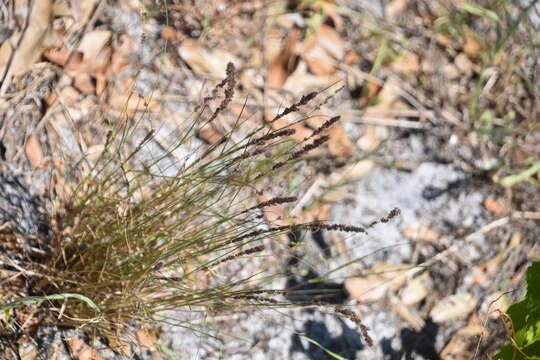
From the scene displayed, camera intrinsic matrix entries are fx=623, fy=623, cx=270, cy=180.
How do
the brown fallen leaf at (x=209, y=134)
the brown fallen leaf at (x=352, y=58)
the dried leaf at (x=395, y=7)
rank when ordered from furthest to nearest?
the dried leaf at (x=395, y=7), the brown fallen leaf at (x=352, y=58), the brown fallen leaf at (x=209, y=134)

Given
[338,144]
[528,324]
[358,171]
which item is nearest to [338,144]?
[338,144]

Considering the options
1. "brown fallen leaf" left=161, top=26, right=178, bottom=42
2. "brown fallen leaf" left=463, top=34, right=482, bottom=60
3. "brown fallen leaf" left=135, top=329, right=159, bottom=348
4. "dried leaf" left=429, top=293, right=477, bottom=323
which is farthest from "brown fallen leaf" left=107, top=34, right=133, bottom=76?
"brown fallen leaf" left=463, top=34, right=482, bottom=60

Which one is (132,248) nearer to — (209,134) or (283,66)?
(209,134)

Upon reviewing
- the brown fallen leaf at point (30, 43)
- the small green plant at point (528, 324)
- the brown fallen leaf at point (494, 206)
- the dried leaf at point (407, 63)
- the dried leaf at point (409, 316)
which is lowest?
the dried leaf at point (409, 316)

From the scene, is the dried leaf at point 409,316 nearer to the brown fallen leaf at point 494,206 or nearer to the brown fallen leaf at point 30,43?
the brown fallen leaf at point 494,206

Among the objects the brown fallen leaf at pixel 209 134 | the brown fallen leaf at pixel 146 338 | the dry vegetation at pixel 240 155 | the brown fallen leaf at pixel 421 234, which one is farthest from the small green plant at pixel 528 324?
the brown fallen leaf at pixel 209 134

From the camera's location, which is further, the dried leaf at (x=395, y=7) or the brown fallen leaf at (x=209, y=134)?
the dried leaf at (x=395, y=7)

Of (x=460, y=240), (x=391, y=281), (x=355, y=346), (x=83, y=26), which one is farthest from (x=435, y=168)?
(x=83, y=26)

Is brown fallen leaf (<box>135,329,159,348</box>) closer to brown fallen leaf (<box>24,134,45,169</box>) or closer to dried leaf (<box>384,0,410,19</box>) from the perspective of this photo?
brown fallen leaf (<box>24,134,45,169</box>)
